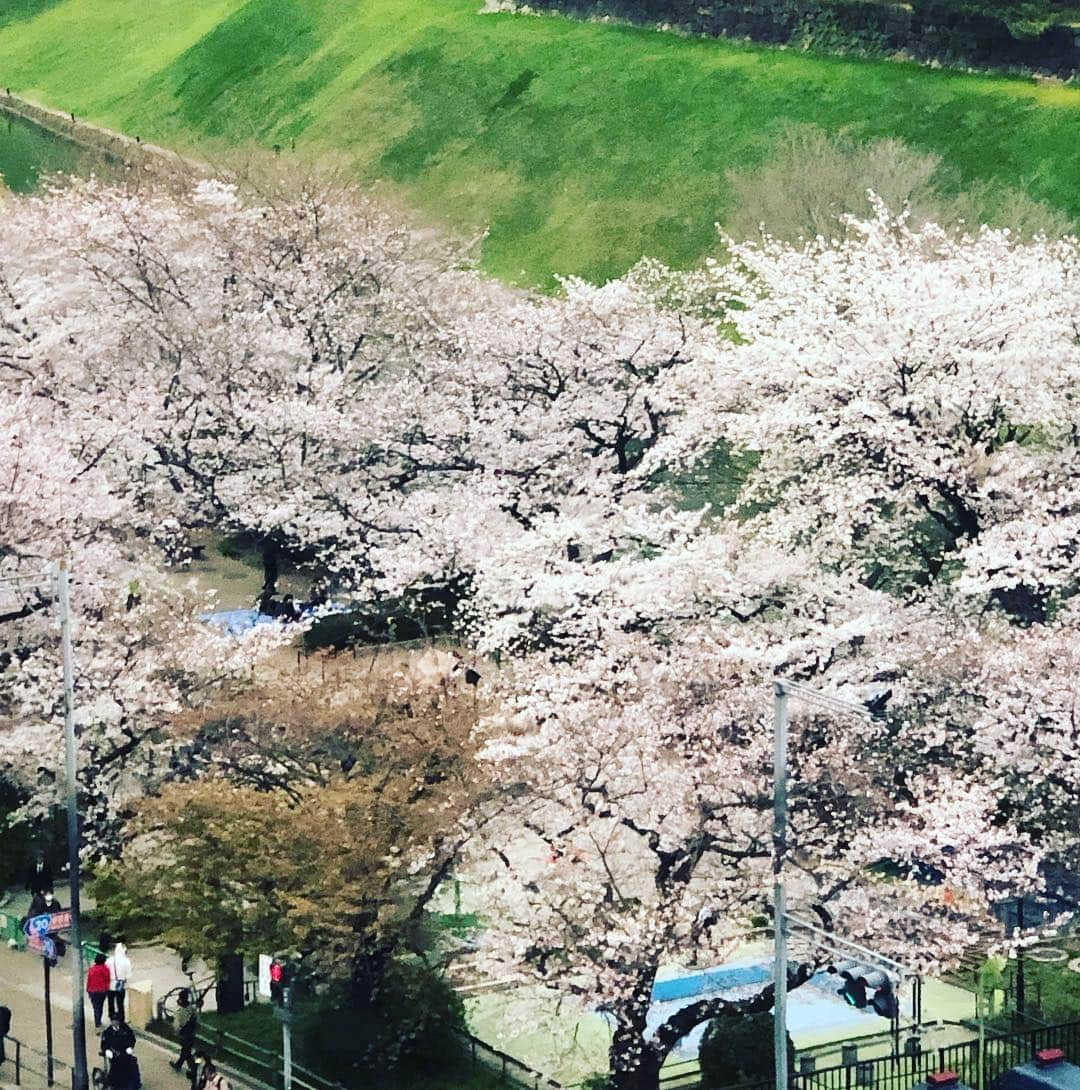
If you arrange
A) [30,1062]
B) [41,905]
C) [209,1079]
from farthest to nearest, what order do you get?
[41,905] < [30,1062] < [209,1079]

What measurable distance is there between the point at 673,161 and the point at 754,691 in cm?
4128

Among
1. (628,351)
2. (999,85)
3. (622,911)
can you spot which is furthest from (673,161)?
(622,911)

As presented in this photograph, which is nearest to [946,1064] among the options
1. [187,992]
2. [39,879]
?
[187,992]

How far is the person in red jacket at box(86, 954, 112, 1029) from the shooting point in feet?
125

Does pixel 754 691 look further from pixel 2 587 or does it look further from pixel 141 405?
pixel 141 405

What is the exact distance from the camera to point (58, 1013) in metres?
39.6

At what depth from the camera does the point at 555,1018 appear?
3819 centimetres

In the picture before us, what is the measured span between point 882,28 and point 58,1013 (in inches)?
1839

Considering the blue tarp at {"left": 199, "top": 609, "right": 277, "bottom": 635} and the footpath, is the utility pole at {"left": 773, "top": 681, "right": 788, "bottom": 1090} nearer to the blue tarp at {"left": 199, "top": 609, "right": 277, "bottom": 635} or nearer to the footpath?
the footpath

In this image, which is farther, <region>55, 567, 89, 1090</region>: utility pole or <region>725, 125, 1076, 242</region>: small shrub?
<region>725, 125, 1076, 242</region>: small shrub

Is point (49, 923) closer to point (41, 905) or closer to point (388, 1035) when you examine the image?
point (41, 905)


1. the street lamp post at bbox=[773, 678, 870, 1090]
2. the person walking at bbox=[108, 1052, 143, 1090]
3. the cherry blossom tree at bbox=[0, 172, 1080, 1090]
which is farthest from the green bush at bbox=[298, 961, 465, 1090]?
the street lamp post at bbox=[773, 678, 870, 1090]

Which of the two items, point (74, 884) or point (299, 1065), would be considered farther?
point (299, 1065)

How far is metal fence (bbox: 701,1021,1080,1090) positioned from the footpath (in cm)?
933
